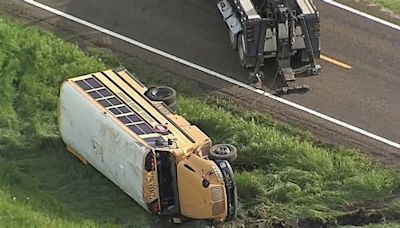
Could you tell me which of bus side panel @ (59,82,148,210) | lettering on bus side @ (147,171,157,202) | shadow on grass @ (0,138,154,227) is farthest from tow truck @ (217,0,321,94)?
lettering on bus side @ (147,171,157,202)

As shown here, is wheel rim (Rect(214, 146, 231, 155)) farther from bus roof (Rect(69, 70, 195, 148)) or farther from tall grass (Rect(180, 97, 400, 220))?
tall grass (Rect(180, 97, 400, 220))

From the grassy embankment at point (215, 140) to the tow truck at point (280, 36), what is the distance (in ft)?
4.82

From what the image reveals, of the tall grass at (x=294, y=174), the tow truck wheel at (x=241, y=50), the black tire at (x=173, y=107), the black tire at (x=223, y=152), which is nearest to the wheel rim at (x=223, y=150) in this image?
the black tire at (x=223, y=152)

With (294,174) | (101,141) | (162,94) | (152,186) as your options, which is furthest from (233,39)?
(152,186)

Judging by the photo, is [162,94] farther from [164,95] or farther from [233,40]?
[233,40]

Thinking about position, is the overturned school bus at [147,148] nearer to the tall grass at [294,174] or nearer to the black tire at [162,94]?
the black tire at [162,94]

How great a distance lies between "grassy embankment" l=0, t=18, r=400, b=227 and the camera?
60.1 ft

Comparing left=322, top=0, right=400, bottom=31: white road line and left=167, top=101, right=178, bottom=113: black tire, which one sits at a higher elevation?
left=322, top=0, right=400, bottom=31: white road line

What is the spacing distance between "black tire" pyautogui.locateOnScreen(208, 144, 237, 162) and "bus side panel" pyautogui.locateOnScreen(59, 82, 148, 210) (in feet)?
4.64

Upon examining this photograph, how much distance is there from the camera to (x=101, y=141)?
62.1 feet

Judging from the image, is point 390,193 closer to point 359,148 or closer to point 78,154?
point 359,148


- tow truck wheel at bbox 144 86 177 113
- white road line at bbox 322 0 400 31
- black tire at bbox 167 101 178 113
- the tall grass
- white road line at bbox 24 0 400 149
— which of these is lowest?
the tall grass

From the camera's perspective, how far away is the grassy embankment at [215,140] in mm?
18328

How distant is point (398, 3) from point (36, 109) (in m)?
10.6
